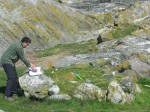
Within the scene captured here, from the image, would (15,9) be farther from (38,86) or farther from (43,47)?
(38,86)

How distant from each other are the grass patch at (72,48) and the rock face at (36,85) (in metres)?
14.6

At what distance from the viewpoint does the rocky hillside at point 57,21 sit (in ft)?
133

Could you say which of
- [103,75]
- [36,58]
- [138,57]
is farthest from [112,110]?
[36,58]

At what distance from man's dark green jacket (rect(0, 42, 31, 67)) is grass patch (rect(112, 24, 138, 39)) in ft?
64.4

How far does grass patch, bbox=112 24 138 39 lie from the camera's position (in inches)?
1561

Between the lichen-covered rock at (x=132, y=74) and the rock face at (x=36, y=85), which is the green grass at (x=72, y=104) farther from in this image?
the lichen-covered rock at (x=132, y=74)

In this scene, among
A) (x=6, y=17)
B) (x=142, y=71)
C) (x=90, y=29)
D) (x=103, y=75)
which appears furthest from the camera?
(x=90, y=29)

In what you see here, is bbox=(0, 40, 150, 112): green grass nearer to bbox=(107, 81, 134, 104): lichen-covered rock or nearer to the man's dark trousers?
bbox=(107, 81, 134, 104): lichen-covered rock

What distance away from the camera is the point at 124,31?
40.8 metres

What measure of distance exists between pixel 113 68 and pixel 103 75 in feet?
11.4

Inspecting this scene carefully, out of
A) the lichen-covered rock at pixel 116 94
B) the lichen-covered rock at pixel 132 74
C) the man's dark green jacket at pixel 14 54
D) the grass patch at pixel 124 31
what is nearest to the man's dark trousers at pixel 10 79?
the man's dark green jacket at pixel 14 54

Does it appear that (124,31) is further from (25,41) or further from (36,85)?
(36,85)

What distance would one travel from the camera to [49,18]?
4425 cm

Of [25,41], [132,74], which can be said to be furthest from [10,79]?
[132,74]
